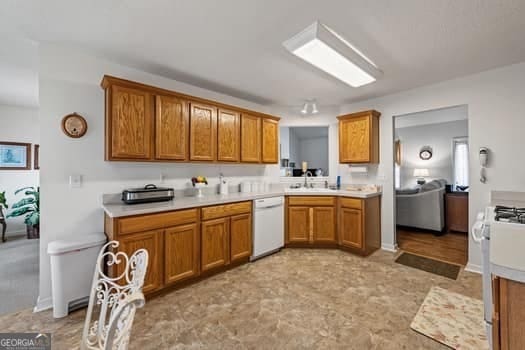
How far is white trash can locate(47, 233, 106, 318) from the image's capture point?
6.52ft

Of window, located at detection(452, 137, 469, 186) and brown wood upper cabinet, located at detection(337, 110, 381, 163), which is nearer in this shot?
brown wood upper cabinet, located at detection(337, 110, 381, 163)

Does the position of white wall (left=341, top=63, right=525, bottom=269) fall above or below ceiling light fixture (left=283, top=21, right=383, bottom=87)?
below

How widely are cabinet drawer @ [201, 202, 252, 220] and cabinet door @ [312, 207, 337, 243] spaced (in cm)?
117

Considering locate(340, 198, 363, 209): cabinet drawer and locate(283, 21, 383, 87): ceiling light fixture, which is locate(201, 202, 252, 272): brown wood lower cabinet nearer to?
locate(340, 198, 363, 209): cabinet drawer

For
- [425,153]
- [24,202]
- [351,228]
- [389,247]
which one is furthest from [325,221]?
[24,202]

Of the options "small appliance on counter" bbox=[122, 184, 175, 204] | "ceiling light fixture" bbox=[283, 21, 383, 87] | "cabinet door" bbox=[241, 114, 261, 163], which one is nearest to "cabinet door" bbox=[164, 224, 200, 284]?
"small appliance on counter" bbox=[122, 184, 175, 204]

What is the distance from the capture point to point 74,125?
2.32 meters

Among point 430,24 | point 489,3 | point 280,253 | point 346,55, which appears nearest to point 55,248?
point 280,253

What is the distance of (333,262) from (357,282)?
0.57 metres

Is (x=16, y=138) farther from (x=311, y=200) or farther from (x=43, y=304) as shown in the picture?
(x=311, y=200)

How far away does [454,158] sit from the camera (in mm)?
6273

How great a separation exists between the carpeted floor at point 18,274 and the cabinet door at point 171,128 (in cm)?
188

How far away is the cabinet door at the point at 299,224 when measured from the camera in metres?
3.67

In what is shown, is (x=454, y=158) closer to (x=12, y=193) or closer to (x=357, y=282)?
(x=357, y=282)
